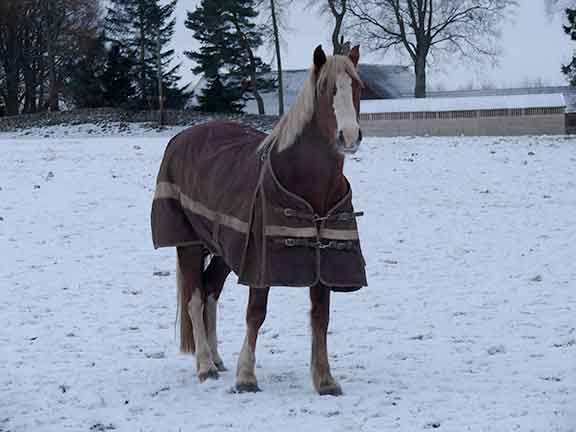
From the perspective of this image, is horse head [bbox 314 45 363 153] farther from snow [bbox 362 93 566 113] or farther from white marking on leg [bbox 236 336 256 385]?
snow [bbox 362 93 566 113]

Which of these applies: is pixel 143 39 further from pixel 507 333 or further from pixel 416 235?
pixel 507 333

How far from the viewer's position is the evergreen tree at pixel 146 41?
153 feet

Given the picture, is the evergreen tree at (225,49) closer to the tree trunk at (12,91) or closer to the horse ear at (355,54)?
the tree trunk at (12,91)

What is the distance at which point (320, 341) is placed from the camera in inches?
249

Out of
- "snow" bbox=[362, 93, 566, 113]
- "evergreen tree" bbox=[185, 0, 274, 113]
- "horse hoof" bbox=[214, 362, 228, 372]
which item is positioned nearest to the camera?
"horse hoof" bbox=[214, 362, 228, 372]

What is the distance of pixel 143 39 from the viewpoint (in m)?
47.5

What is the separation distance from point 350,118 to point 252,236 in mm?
1126

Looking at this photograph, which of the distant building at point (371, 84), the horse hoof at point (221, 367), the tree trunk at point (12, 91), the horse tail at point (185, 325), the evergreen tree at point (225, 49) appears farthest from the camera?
the distant building at point (371, 84)

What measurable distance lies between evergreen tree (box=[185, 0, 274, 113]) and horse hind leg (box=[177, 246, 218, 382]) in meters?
38.9

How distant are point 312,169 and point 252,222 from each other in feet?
1.83

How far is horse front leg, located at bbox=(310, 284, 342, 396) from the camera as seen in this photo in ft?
20.2

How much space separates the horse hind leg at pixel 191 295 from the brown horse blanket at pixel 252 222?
12cm

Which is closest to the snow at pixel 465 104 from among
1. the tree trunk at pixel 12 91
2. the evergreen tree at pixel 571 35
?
the evergreen tree at pixel 571 35

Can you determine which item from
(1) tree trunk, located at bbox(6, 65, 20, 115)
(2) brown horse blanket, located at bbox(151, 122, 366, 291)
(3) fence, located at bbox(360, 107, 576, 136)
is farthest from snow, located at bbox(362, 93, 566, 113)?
(2) brown horse blanket, located at bbox(151, 122, 366, 291)
